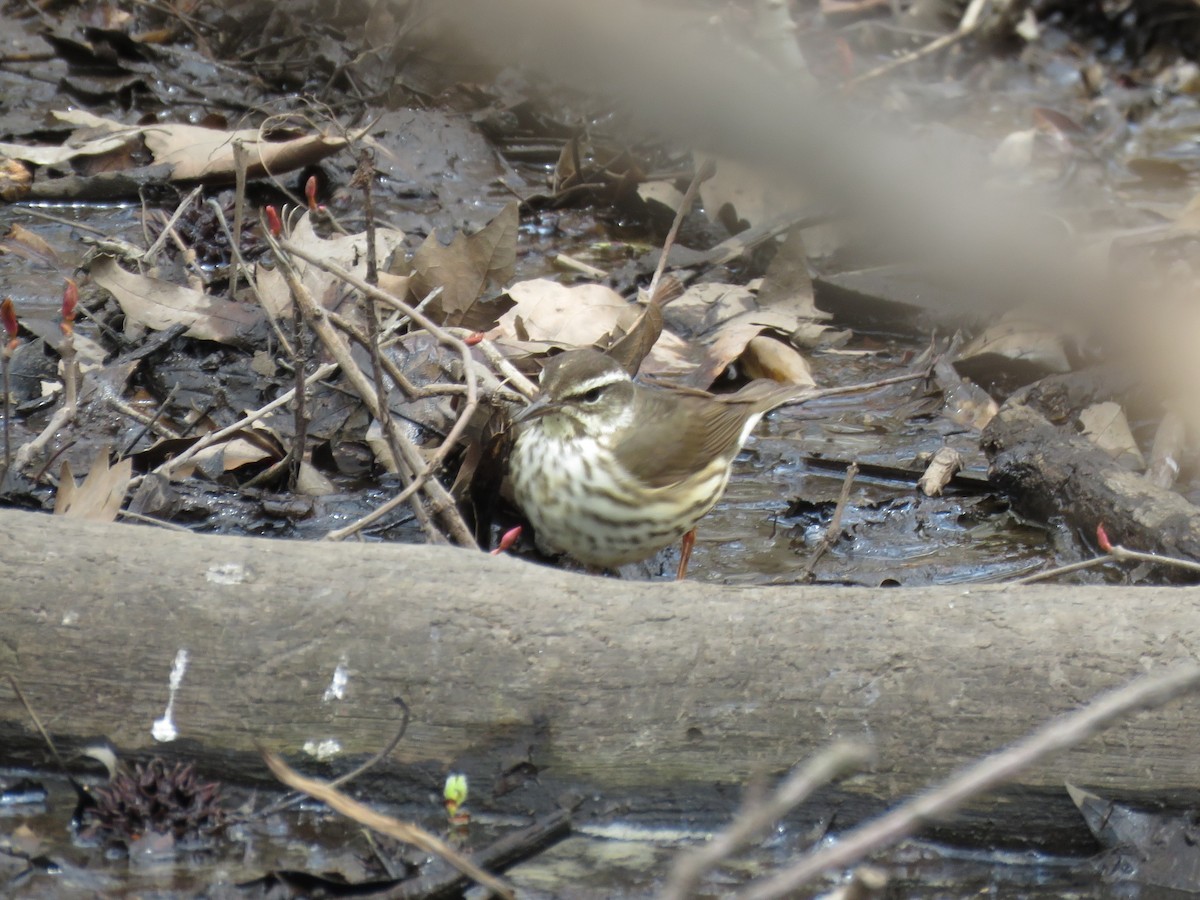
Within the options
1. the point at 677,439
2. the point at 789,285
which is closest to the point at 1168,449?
the point at 789,285

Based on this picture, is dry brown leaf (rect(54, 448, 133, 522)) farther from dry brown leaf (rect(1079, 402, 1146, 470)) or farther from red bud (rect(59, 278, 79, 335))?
dry brown leaf (rect(1079, 402, 1146, 470))

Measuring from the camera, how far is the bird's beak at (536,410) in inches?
164

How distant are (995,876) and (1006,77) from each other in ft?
24.2

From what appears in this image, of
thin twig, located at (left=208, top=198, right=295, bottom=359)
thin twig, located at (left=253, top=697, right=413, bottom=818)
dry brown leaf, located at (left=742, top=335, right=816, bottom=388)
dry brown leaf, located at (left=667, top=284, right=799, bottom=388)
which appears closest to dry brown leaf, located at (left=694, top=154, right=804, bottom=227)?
dry brown leaf, located at (left=667, top=284, right=799, bottom=388)

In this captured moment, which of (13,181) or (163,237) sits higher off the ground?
(163,237)

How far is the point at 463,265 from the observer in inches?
212

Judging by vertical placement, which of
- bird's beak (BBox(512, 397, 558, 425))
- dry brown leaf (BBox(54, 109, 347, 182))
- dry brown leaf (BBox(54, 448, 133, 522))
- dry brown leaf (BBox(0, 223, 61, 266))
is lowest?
dry brown leaf (BBox(0, 223, 61, 266))

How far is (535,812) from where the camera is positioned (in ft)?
10.4

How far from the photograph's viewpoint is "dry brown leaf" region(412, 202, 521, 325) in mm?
5355

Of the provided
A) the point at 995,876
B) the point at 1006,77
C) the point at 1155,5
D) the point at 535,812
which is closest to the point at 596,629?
the point at 535,812

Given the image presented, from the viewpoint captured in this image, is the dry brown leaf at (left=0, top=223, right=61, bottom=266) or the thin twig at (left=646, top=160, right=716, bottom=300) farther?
the dry brown leaf at (left=0, top=223, right=61, bottom=266)

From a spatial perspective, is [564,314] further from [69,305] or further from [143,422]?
[69,305]

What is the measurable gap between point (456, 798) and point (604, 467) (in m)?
1.42

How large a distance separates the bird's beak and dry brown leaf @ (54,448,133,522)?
1105mm
